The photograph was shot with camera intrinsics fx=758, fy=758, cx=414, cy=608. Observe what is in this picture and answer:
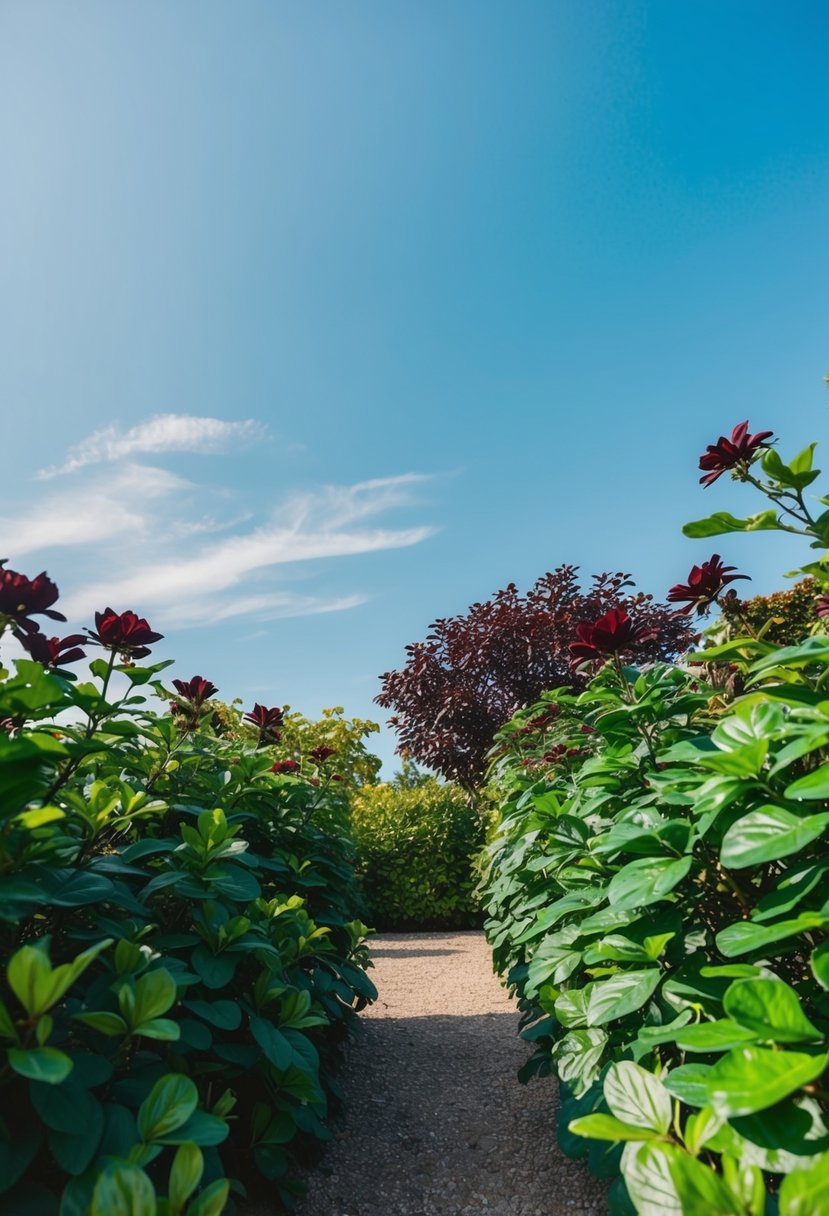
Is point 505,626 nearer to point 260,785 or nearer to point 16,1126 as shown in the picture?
point 260,785

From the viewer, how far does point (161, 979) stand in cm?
124

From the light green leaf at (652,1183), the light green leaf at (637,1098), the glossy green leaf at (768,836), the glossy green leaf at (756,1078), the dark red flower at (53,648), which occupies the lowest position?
the light green leaf at (652,1183)

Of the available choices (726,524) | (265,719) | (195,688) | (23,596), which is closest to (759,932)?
(726,524)

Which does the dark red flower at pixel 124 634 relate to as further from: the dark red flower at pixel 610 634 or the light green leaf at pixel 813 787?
the light green leaf at pixel 813 787

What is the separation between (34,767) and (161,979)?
0.43 metres

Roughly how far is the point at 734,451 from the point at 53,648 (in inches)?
67.4

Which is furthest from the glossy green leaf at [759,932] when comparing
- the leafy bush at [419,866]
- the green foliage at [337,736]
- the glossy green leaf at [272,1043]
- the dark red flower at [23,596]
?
the leafy bush at [419,866]

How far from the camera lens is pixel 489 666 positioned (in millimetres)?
10883

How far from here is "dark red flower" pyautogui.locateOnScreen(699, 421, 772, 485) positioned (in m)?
1.91

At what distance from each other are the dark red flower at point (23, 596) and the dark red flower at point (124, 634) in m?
0.33

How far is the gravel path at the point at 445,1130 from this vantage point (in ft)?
7.30

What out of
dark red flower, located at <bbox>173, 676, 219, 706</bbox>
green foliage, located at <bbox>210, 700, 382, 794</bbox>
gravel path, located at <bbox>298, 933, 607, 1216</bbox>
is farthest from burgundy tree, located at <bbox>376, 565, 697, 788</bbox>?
dark red flower, located at <bbox>173, 676, 219, 706</bbox>

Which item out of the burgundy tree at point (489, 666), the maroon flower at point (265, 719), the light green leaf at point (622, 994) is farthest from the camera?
the burgundy tree at point (489, 666)

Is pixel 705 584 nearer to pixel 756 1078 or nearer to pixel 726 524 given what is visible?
pixel 726 524
